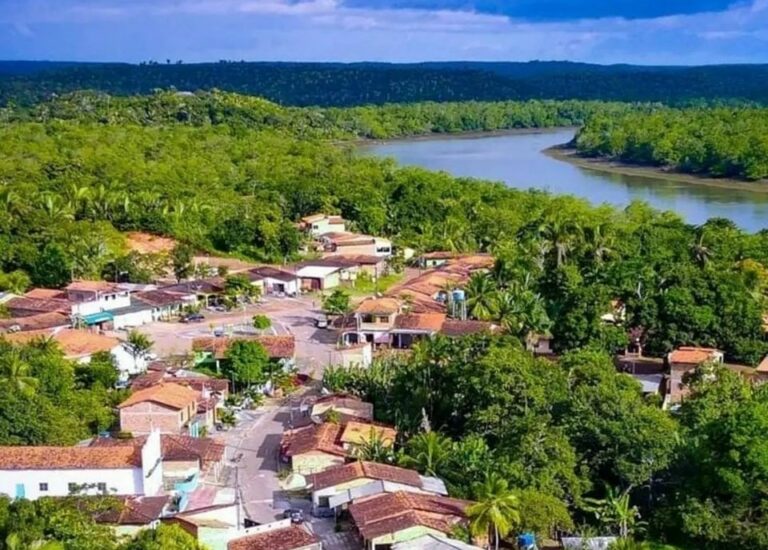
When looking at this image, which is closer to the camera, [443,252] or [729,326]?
[729,326]

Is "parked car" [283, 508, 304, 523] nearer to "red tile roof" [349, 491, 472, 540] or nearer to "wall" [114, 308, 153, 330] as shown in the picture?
"red tile roof" [349, 491, 472, 540]

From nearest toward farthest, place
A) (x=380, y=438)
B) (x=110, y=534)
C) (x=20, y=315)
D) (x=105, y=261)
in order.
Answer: (x=110, y=534)
(x=380, y=438)
(x=20, y=315)
(x=105, y=261)

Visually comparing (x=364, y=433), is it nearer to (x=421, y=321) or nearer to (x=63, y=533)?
(x=63, y=533)

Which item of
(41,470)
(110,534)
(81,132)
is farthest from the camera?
(81,132)

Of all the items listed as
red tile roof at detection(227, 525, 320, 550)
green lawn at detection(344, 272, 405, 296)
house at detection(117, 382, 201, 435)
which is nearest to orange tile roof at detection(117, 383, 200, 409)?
house at detection(117, 382, 201, 435)

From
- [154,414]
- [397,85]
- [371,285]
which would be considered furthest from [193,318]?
[397,85]

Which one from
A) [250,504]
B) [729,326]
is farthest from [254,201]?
[250,504]

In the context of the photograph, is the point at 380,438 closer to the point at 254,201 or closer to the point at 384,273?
the point at 384,273
